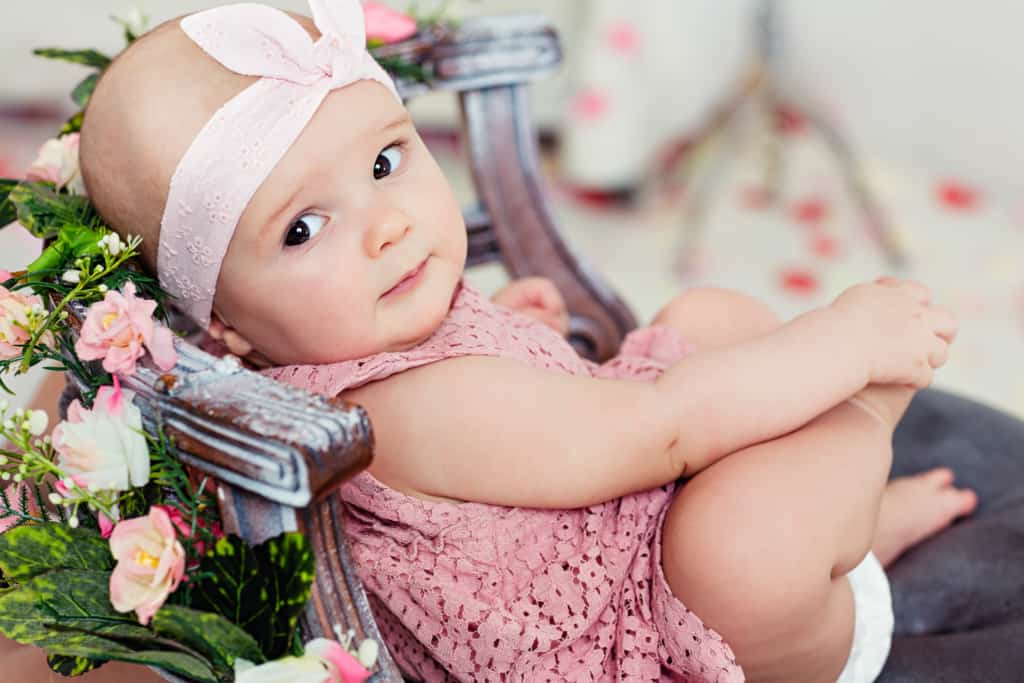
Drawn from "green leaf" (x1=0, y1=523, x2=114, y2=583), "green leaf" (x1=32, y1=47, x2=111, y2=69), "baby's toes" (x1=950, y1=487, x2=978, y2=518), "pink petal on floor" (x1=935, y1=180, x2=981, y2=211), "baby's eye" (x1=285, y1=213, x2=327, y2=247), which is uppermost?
Answer: "green leaf" (x1=32, y1=47, x2=111, y2=69)

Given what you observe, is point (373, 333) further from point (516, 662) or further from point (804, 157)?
point (804, 157)

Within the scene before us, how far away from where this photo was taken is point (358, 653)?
2.64ft

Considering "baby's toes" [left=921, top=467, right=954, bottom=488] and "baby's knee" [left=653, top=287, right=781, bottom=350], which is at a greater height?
"baby's knee" [left=653, top=287, right=781, bottom=350]

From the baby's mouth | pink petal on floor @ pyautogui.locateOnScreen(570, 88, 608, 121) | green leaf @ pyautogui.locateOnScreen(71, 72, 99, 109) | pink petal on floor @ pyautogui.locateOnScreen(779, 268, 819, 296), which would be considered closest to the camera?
the baby's mouth

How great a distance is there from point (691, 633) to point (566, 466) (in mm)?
184

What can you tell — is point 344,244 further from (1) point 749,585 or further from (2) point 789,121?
(2) point 789,121

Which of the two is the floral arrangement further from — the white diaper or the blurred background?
the blurred background

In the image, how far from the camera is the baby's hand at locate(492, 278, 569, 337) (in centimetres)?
128

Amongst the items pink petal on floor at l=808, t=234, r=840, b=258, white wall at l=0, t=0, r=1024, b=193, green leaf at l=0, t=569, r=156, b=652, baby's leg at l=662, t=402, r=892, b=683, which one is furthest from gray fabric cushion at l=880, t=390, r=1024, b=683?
white wall at l=0, t=0, r=1024, b=193

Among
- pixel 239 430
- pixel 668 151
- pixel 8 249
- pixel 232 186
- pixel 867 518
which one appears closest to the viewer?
pixel 239 430

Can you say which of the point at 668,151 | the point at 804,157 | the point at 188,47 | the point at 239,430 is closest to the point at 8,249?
the point at 188,47

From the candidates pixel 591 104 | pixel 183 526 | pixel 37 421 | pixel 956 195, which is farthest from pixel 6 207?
pixel 956 195

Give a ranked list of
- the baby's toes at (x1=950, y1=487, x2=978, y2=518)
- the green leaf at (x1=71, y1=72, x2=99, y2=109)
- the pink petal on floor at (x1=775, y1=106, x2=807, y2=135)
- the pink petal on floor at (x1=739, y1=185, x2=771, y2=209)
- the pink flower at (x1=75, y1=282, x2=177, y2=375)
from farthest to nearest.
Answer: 1. the pink petal on floor at (x1=739, y1=185, x2=771, y2=209)
2. the pink petal on floor at (x1=775, y1=106, x2=807, y2=135)
3. the baby's toes at (x1=950, y1=487, x2=978, y2=518)
4. the green leaf at (x1=71, y1=72, x2=99, y2=109)
5. the pink flower at (x1=75, y1=282, x2=177, y2=375)

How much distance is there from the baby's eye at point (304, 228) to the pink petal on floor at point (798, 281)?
186 cm
